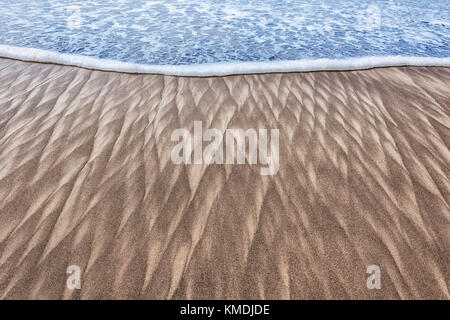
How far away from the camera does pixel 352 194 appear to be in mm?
2047

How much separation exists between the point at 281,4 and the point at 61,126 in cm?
714

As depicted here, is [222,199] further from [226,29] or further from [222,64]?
[226,29]

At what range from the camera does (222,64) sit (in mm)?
4062

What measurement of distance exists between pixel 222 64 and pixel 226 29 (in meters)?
2.13

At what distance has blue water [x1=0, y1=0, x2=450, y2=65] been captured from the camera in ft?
15.3

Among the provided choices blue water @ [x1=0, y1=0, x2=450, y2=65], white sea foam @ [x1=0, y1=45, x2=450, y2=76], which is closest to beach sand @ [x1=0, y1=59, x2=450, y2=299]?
white sea foam @ [x1=0, y1=45, x2=450, y2=76]

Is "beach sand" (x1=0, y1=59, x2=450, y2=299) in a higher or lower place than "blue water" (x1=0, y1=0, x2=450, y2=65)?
lower

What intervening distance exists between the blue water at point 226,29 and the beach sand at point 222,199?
5.69 ft

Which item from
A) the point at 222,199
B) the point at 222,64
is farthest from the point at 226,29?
the point at 222,199

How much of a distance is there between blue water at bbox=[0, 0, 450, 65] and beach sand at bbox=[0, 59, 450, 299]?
1735 mm

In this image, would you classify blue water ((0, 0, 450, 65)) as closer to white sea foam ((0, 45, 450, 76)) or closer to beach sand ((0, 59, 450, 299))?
white sea foam ((0, 45, 450, 76))

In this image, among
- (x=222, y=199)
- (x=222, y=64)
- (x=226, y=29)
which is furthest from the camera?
(x=226, y=29)

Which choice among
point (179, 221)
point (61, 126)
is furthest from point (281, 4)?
point (179, 221)

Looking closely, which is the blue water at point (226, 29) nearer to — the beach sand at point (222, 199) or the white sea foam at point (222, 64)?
the white sea foam at point (222, 64)
